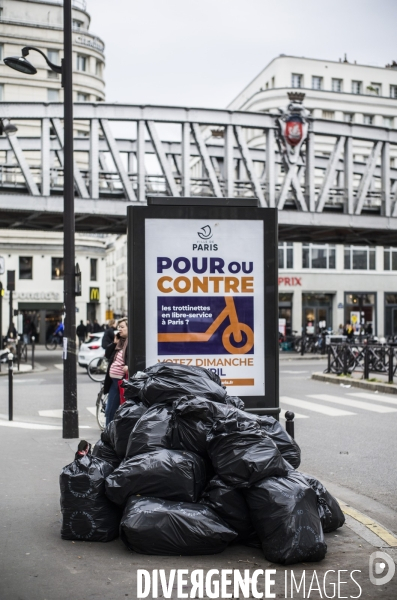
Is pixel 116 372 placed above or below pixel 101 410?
above

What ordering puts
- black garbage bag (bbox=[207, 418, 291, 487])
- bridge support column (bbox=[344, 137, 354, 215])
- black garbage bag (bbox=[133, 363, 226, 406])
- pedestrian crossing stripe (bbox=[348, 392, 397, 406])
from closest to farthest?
1. black garbage bag (bbox=[207, 418, 291, 487])
2. black garbage bag (bbox=[133, 363, 226, 406])
3. pedestrian crossing stripe (bbox=[348, 392, 397, 406])
4. bridge support column (bbox=[344, 137, 354, 215])

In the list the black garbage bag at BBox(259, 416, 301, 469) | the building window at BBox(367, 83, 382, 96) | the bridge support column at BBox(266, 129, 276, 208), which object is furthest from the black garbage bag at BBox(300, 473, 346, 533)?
the building window at BBox(367, 83, 382, 96)

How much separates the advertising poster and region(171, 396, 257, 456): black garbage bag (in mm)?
1805

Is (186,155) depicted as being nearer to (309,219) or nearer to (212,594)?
(309,219)

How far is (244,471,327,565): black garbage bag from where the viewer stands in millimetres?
5344

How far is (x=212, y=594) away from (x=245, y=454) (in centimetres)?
110

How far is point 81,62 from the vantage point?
209 ft

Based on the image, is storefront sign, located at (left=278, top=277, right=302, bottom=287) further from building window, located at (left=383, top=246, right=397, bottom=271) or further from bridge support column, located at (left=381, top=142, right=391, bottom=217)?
bridge support column, located at (left=381, top=142, right=391, bottom=217)

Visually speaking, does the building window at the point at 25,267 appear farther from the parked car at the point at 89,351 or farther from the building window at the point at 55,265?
the parked car at the point at 89,351

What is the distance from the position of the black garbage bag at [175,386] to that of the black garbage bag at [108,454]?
0.51 meters

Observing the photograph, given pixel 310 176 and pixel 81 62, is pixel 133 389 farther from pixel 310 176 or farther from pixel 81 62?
pixel 81 62

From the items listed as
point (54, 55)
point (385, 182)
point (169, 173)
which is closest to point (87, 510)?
point (169, 173)

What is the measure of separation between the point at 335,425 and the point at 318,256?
50.5 metres

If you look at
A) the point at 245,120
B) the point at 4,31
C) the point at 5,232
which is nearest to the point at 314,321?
the point at 5,232
